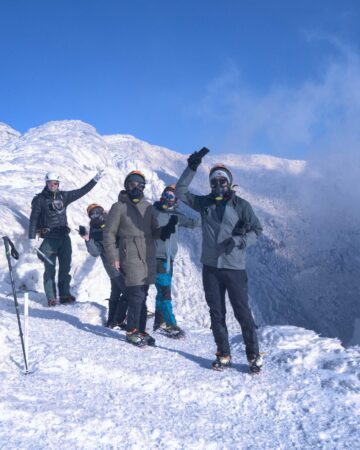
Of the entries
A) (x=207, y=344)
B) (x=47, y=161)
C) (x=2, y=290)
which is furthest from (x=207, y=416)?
(x=47, y=161)

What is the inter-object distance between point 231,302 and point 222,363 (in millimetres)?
735

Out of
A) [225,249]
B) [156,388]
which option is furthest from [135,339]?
[225,249]

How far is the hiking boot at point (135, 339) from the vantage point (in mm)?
5352

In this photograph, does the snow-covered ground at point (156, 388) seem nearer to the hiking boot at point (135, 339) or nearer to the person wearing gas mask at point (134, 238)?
the hiking boot at point (135, 339)

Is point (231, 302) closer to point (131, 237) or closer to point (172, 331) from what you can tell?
point (131, 237)

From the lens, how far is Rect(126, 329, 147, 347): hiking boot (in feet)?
17.6

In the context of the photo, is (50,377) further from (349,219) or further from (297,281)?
(349,219)

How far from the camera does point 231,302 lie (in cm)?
451

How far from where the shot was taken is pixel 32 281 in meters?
10.5

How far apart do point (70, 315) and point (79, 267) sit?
19.9 feet

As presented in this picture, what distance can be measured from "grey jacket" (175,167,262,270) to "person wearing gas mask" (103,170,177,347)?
737 millimetres

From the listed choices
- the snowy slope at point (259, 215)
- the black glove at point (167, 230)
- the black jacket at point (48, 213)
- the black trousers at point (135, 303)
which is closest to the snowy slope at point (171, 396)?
the black trousers at point (135, 303)

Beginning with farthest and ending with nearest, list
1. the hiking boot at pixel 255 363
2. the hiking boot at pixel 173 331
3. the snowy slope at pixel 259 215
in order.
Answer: the snowy slope at pixel 259 215 → the hiking boot at pixel 173 331 → the hiking boot at pixel 255 363

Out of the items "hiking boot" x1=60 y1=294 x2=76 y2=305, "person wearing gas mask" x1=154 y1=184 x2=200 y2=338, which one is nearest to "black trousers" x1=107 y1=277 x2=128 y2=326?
"person wearing gas mask" x1=154 y1=184 x2=200 y2=338
